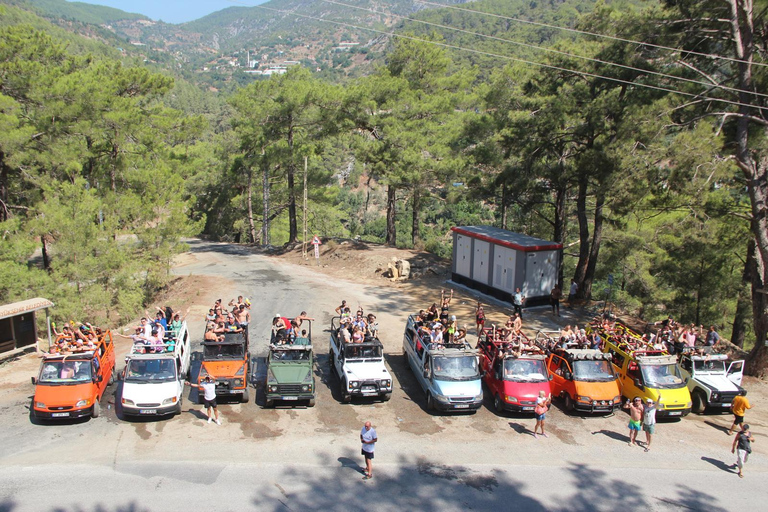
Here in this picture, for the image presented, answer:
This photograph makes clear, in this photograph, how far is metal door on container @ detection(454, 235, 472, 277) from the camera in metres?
28.2

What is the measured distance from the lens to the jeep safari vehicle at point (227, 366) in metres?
15.2

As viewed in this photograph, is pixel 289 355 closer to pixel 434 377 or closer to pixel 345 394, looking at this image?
pixel 345 394

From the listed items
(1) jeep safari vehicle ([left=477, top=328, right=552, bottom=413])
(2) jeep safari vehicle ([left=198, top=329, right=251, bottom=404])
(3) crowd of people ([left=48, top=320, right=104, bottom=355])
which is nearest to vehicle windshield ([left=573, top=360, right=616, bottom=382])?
(1) jeep safari vehicle ([left=477, top=328, right=552, bottom=413])

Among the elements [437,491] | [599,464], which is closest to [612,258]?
[599,464]

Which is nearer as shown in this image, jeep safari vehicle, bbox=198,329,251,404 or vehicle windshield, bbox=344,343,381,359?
jeep safari vehicle, bbox=198,329,251,404

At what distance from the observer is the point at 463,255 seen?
94.1ft

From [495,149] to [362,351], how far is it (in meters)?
15.9

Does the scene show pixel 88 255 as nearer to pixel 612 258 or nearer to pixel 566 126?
pixel 566 126

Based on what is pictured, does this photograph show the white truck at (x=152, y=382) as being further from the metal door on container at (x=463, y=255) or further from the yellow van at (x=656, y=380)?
the metal door on container at (x=463, y=255)

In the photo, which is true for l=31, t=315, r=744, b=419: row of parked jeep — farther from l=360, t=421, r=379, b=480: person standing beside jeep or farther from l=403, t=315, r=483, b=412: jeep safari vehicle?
l=360, t=421, r=379, b=480: person standing beside jeep

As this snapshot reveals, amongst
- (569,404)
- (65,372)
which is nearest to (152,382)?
(65,372)

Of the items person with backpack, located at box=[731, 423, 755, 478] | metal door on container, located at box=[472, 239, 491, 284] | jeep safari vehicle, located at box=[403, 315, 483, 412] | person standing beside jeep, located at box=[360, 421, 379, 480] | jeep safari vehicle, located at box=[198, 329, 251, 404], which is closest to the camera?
person standing beside jeep, located at box=[360, 421, 379, 480]

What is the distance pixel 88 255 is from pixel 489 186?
63.3 ft

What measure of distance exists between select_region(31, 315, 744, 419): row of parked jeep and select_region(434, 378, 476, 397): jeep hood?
3cm
